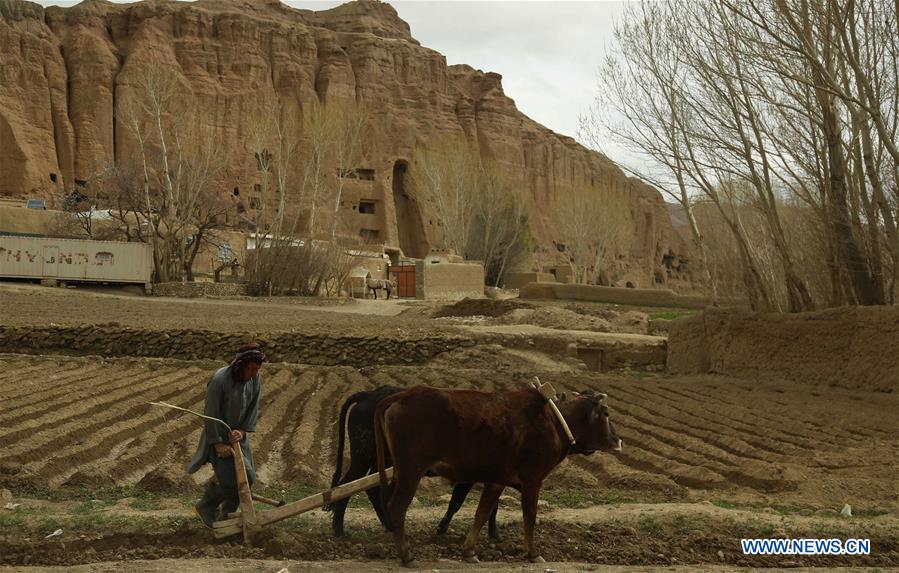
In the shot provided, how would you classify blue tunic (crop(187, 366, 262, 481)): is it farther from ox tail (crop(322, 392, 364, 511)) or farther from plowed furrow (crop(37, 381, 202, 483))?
plowed furrow (crop(37, 381, 202, 483))

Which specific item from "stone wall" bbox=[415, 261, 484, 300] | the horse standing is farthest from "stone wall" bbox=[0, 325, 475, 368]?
"stone wall" bbox=[415, 261, 484, 300]

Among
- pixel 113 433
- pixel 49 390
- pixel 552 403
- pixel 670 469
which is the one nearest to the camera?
pixel 552 403

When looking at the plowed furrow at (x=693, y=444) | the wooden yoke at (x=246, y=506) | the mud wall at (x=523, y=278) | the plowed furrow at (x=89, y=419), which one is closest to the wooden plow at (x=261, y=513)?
the wooden yoke at (x=246, y=506)

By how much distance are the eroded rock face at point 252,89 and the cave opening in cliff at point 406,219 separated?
6.1 inches

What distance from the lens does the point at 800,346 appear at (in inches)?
551

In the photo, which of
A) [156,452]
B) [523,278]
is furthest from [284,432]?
[523,278]

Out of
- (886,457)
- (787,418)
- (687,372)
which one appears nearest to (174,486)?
(886,457)

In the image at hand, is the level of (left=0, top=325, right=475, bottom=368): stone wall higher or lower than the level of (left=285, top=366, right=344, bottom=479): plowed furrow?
higher

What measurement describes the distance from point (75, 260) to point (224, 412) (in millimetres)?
29392

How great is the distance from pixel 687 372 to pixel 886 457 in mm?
8424

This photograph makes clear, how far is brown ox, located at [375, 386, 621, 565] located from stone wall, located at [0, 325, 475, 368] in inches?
482

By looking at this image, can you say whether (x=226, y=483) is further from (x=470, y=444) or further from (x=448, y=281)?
(x=448, y=281)

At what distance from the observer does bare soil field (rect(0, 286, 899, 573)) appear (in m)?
5.31

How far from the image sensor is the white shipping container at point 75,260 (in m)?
31.4
